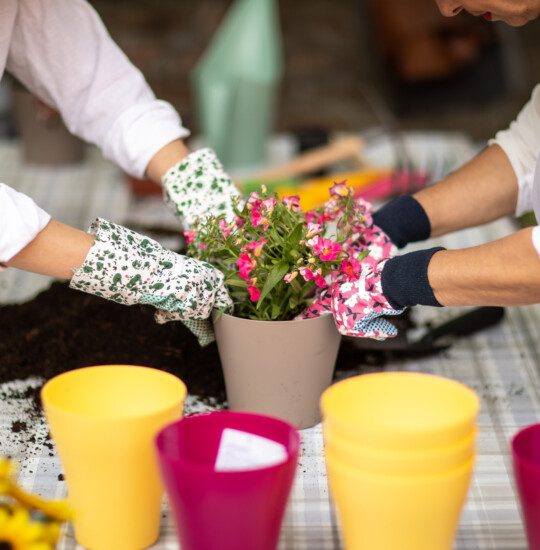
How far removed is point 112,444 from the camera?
90 centimetres

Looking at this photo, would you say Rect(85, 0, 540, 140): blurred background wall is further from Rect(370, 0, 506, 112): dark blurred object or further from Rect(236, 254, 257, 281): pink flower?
Rect(236, 254, 257, 281): pink flower

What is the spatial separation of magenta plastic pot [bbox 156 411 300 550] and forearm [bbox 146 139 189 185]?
25.0 inches

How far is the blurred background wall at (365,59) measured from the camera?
3.56 metres

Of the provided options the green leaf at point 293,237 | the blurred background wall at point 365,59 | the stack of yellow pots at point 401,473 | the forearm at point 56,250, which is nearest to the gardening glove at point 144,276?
the forearm at point 56,250

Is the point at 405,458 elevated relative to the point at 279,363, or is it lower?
elevated

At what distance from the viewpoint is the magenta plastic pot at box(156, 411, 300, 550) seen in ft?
2.75

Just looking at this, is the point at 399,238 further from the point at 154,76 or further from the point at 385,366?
the point at 154,76

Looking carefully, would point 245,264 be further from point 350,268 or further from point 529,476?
point 529,476

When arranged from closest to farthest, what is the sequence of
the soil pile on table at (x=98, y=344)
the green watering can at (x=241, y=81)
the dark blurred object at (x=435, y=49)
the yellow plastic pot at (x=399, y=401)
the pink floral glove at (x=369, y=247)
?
the yellow plastic pot at (x=399, y=401)
the pink floral glove at (x=369, y=247)
the soil pile on table at (x=98, y=344)
the green watering can at (x=241, y=81)
the dark blurred object at (x=435, y=49)

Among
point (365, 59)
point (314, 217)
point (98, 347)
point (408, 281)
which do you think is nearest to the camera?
point (408, 281)

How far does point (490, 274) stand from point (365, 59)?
2581 mm

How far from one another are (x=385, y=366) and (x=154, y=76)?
350 cm

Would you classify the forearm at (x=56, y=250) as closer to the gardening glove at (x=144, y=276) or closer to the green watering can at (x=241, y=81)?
the gardening glove at (x=144, y=276)

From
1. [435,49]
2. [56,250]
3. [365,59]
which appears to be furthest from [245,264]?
[435,49]
